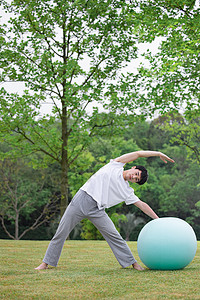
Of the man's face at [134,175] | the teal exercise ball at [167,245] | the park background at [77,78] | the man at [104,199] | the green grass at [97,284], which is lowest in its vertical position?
the green grass at [97,284]

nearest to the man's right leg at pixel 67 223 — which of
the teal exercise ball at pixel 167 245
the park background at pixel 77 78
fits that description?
the teal exercise ball at pixel 167 245

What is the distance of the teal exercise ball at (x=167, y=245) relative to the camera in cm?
616

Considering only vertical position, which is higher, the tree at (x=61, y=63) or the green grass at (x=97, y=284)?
the tree at (x=61, y=63)

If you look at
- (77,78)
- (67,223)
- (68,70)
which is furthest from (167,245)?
(77,78)

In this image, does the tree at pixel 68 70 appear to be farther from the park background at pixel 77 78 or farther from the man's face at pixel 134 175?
the man's face at pixel 134 175

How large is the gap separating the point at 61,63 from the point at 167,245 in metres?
12.2

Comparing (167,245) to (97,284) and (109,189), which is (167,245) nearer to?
(109,189)

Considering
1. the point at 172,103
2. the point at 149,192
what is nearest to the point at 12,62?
the point at 172,103

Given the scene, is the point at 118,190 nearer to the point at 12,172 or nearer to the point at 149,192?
the point at 12,172

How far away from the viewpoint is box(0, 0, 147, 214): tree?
16.9 meters

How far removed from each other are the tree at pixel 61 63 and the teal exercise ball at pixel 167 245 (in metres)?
10.4

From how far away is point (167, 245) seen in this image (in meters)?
6.14

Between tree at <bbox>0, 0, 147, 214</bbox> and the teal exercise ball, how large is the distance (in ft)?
34.2

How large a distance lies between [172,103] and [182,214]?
27.1 metres
